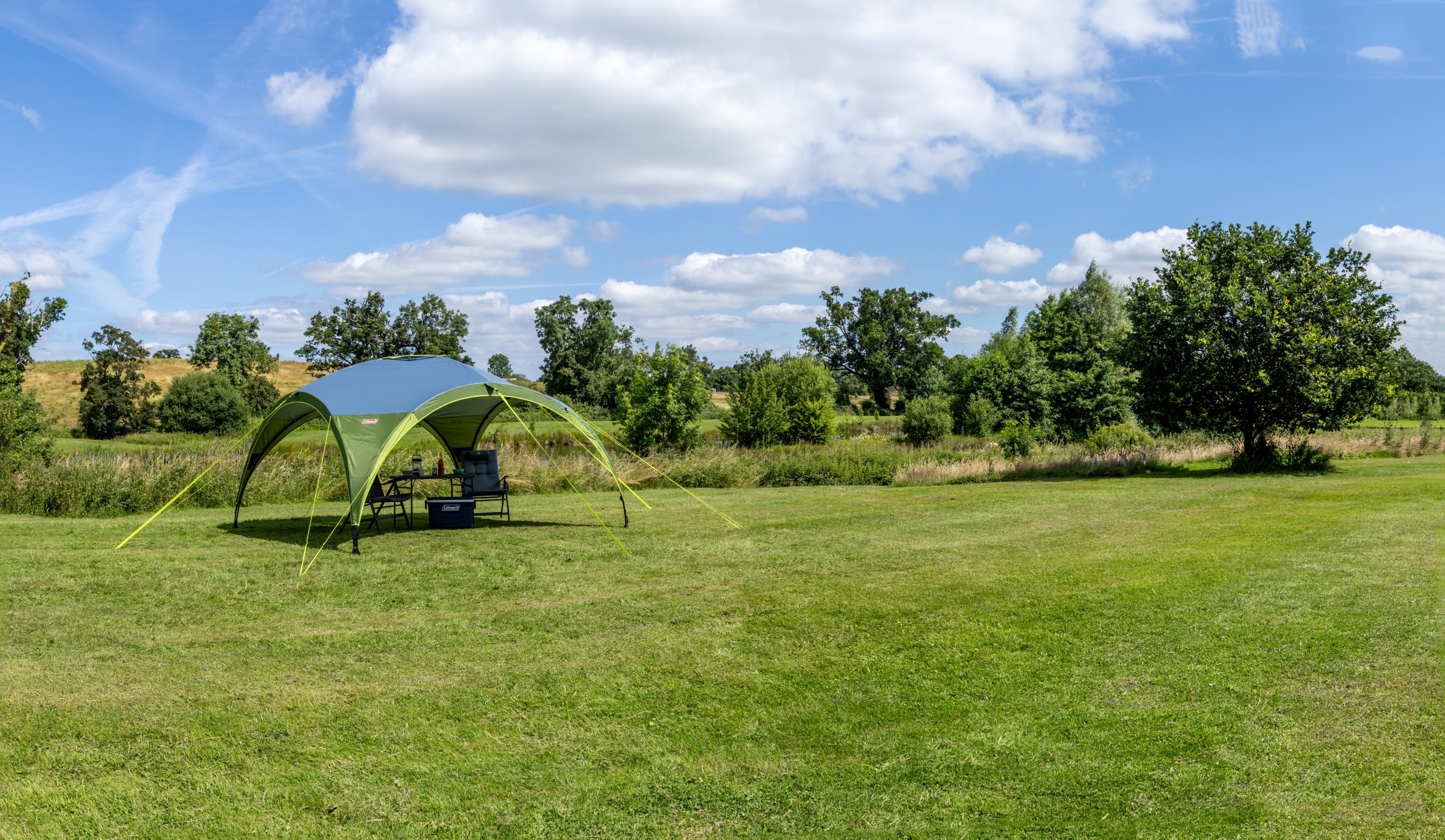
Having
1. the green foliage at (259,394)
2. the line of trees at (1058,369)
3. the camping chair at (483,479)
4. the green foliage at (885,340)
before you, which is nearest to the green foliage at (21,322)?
the line of trees at (1058,369)

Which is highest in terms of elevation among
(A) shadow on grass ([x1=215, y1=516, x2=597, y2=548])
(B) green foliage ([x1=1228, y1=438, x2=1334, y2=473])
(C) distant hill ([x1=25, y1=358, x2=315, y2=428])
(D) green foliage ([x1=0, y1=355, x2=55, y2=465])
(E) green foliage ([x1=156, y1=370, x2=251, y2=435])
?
(C) distant hill ([x1=25, y1=358, x2=315, y2=428])

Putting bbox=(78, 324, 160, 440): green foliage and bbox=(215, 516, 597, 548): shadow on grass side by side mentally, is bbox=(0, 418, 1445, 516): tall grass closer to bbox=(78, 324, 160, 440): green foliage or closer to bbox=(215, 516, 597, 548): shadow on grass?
bbox=(215, 516, 597, 548): shadow on grass

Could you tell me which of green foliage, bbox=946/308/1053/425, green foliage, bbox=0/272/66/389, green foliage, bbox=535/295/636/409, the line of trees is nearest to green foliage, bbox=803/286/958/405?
the line of trees

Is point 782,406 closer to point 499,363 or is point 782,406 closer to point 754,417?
point 754,417

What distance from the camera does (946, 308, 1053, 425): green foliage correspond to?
31.5 m

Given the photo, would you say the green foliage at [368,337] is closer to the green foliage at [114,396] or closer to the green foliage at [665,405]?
the green foliage at [114,396]

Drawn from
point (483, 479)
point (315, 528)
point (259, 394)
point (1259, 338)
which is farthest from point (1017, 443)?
point (259, 394)

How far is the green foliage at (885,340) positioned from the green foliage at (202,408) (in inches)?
1742

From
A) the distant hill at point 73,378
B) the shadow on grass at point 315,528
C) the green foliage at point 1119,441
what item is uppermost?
the distant hill at point 73,378

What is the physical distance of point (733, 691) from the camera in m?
5.67

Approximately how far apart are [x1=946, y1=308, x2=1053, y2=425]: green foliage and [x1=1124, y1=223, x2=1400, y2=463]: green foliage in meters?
10.0

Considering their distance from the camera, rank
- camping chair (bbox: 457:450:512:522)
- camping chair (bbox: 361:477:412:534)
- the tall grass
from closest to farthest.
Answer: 1. camping chair (bbox: 361:477:412:534)
2. camping chair (bbox: 457:450:512:522)
3. the tall grass

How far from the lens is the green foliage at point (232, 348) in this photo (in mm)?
60625

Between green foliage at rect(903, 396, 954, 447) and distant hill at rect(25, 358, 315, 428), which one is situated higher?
distant hill at rect(25, 358, 315, 428)
